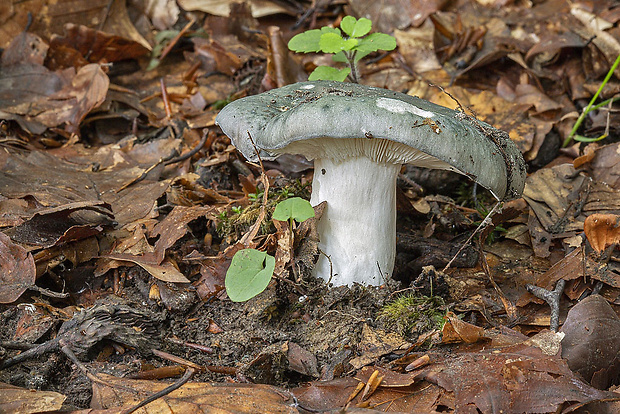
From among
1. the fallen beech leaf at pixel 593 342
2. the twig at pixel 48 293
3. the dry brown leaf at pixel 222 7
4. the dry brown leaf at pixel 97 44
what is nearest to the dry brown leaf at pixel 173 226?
the twig at pixel 48 293

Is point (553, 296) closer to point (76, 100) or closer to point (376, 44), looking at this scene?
point (376, 44)

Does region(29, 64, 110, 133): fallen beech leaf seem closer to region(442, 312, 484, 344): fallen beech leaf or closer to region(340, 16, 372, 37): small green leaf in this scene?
region(340, 16, 372, 37): small green leaf

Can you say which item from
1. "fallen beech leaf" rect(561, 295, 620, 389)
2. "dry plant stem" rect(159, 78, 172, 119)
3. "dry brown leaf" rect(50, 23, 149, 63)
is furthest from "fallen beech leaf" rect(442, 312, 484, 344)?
"dry brown leaf" rect(50, 23, 149, 63)

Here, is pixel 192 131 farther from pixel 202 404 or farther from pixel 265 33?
pixel 202 404

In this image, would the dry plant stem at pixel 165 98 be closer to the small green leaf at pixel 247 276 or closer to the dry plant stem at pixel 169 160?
the dry plant stem at pixel 169 160

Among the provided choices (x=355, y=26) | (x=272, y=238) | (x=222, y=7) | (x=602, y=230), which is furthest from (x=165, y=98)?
(x=602, y=230)

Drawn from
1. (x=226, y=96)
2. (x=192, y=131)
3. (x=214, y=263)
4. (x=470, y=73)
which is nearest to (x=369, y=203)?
(x=214, y=263)

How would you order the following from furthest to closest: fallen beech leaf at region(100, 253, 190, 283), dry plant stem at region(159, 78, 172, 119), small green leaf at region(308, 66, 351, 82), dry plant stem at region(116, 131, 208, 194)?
dry plant stem at region(159, 78, 172, 119) < dry plant stem at region(116, 131, 208, 194) < small green leaf at region(308, 66, 351, 82) < fallen beech leaf at region(100, 253, 190, 283)
